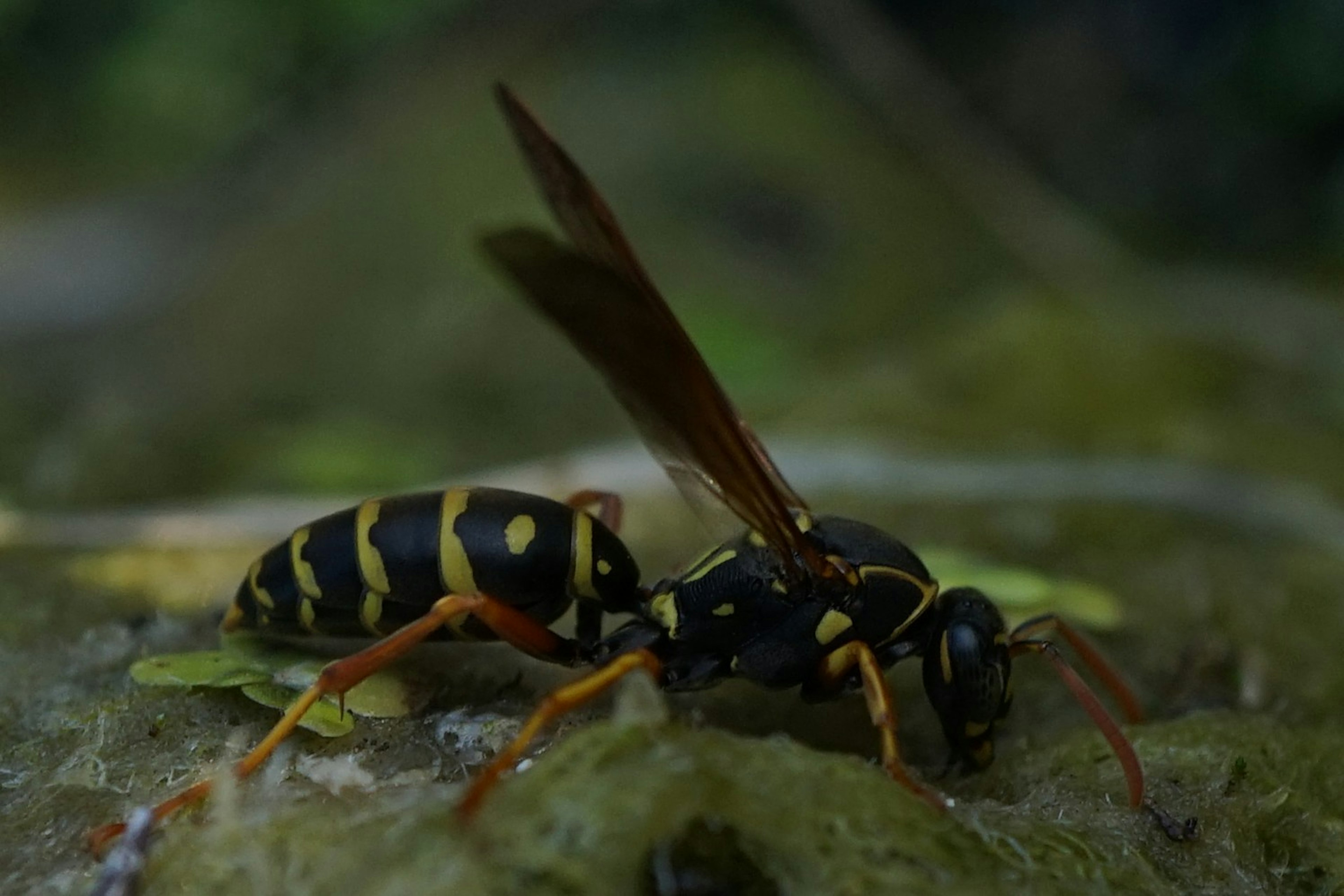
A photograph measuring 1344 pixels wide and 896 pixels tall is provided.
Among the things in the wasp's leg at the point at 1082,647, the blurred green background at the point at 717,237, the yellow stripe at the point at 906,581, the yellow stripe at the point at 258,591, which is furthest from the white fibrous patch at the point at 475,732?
the blurred green background at the point at 717,237

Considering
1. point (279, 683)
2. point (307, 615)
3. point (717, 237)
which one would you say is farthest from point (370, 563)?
point (717, 237)

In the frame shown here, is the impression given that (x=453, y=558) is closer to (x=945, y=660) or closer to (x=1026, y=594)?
(x=945, y=660)

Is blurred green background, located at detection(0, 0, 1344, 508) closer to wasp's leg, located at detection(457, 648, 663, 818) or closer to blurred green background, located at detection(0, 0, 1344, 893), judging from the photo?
blurred green background, located at detection(0, 0, 1344, 893)

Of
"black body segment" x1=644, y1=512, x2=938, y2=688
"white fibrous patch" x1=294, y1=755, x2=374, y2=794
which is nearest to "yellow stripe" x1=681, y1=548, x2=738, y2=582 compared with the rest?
"black body segment" x1=644, y1=512, x2=938, y2=688

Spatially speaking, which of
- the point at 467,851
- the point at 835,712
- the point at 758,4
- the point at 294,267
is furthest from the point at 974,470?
the point at 758,4

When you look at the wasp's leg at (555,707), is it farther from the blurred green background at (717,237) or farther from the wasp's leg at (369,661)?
the blurred green background at (717,237)
